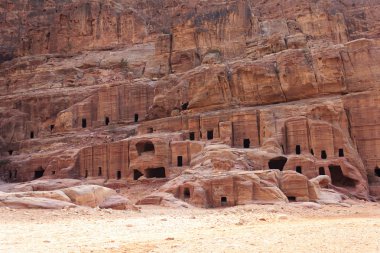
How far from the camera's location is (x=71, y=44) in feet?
298

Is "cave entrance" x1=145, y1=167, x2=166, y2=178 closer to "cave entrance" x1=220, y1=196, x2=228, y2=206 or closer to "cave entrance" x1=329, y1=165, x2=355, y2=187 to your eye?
"cave entrance" x1=220, y1=196, x2=228, y2=206

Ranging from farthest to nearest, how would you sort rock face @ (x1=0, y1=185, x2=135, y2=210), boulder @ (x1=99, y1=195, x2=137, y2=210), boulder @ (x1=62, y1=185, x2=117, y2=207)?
boulder @ (x1=99, y1=195, x2=137, y2=210) → boulder @ (x1=62, y1=185, x2=117, y2=207) → rock face @ (x1=0, y1=185, x2=135, y2=210)

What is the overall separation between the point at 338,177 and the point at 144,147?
20.7m

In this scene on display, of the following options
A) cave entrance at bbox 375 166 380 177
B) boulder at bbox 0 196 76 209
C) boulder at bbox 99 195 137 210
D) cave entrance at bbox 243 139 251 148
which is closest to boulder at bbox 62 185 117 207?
boulder at bbox 99 195 137 210

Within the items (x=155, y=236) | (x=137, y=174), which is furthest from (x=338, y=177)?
(x=155, y=236)

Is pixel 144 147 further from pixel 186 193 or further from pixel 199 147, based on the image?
pixel 186 193

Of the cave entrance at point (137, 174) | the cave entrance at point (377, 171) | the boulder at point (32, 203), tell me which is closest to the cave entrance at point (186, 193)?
Answer: the cave entrance at point (137, 174)

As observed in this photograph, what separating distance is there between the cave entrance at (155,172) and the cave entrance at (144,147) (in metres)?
2.17

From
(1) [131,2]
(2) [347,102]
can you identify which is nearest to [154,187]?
(2) [347,102]

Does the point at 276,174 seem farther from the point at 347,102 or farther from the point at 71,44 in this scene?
the point at 71,44

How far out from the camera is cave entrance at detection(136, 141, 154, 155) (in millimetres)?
48241

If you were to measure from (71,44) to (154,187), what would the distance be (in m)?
56.2

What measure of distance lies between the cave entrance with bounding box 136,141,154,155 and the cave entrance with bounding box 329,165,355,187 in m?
18.6

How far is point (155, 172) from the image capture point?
49.1 metres
